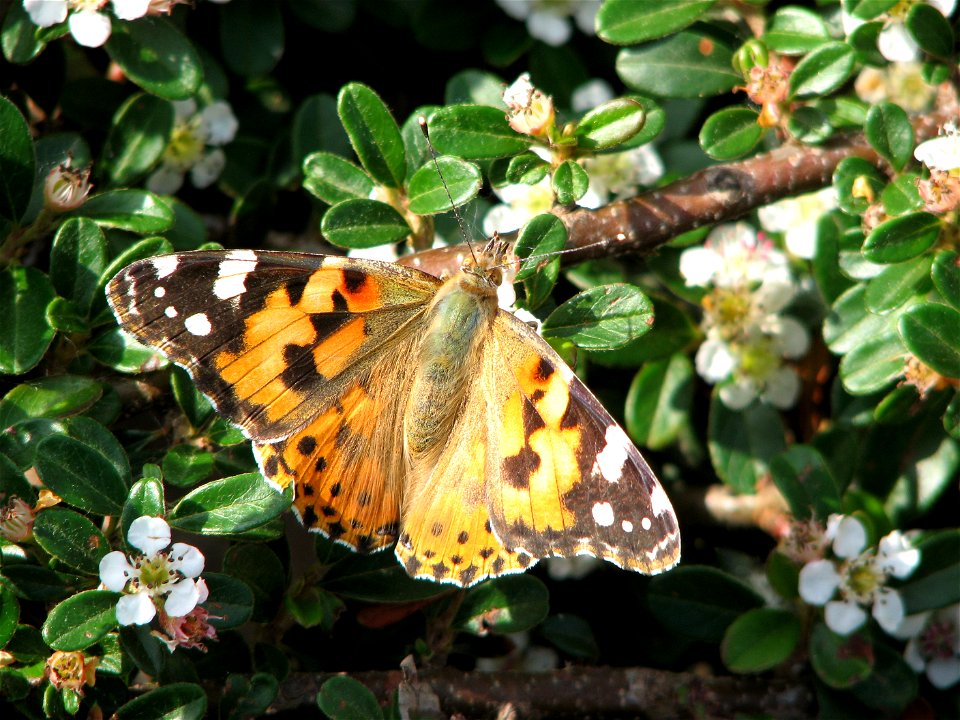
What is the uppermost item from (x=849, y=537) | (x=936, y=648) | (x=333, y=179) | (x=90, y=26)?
(x=90, y=26)

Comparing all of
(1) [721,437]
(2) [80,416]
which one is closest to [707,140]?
(1) [721,437]

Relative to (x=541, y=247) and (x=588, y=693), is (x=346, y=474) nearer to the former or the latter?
(x=541, y=247)

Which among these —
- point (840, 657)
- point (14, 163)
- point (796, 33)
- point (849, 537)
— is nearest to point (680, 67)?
point (796, 33)

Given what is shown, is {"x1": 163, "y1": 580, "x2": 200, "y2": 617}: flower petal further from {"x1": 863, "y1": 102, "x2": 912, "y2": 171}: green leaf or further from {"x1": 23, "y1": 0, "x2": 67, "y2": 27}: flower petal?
{"x1": 863, "y1": 102, "x2": 912, "y2": 171}: green leaf

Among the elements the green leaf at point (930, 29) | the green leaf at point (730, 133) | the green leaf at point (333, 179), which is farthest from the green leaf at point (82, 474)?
the green leaf at point (930, 29)

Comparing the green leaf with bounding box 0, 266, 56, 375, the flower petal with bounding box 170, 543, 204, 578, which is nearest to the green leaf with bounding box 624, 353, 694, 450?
the flower petal with bounding box 170, 543, 204, 578

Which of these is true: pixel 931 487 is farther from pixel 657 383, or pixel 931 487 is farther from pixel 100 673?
pixel 100 673
